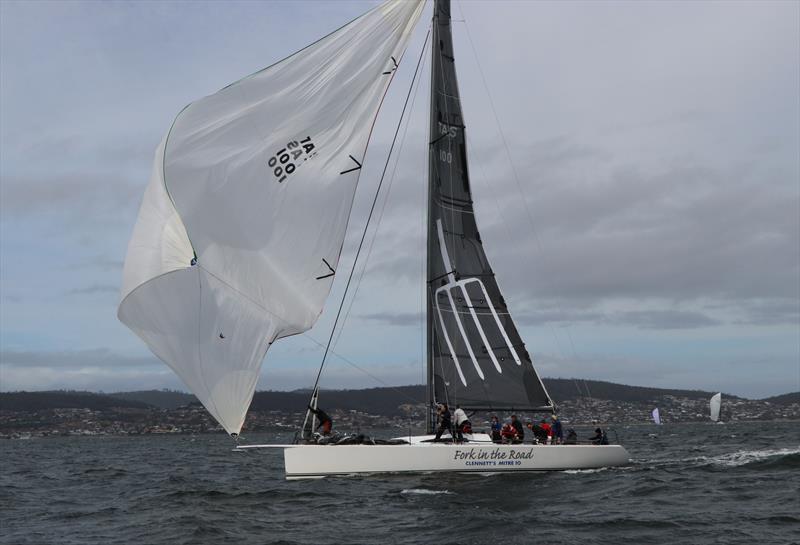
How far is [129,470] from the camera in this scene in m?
30.7

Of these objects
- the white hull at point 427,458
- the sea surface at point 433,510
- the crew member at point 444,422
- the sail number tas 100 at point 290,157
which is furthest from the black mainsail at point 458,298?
the sail number tas 100 at point 290,157

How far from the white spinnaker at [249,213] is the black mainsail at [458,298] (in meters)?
3.62

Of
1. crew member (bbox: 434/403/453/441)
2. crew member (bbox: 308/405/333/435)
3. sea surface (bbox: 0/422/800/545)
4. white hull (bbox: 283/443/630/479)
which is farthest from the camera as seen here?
crew member (bbox: 434/403/453/441)

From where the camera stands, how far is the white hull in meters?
17.8

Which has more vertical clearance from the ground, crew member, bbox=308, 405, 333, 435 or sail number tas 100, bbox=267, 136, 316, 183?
sail number tas 100, bbox=267, 136, 316, 183

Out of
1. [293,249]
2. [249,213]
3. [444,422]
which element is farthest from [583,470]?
[249,213]

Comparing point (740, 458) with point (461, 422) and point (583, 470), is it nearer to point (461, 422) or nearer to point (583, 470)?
point (583, 470)

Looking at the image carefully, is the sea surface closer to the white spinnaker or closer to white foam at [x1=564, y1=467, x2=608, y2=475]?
white foam at [x1=564, y1=467, x2=608, y2=475]

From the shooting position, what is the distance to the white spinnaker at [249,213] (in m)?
15.1

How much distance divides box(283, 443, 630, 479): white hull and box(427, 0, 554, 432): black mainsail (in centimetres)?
192

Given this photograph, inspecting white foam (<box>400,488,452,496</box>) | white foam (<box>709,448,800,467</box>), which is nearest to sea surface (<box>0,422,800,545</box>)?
white foam (<box>400,488,452,496</box>)

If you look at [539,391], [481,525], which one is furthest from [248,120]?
[539,391]

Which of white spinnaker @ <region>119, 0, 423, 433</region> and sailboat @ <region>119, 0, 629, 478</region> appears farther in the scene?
sailboat @ <region>119, 0, 629, 478</region>

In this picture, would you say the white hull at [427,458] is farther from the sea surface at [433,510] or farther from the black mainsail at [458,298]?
the black mainsail at [458,298]
